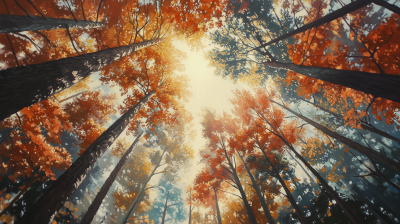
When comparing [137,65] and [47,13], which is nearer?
[137,65]

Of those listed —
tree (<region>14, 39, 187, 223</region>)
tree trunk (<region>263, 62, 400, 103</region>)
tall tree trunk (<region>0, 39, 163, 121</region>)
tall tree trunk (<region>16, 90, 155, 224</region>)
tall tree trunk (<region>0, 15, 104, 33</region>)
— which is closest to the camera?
tall tree trunk (<region>0, 39, 163, 121</region>)

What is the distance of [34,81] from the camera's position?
59.8 inches

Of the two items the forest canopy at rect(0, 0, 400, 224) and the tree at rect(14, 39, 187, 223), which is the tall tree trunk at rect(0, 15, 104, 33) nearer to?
the forest canopy at rect(0, 0, 400, 224)

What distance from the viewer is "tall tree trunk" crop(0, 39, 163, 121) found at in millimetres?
1267

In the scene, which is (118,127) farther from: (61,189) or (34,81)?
(34,81)

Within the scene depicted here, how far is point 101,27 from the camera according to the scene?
7125mm

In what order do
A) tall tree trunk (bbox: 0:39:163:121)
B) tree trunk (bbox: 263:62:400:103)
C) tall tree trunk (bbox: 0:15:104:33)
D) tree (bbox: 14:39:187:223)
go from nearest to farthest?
1. tall tree trunk (bbox: 0:39:163:121)
2. tree trunk (bbox: 263:62:400:103)
3. tree (bbox: 14:39:187:223)
4. tall tree trunk (bbox: 0:15:104:33)

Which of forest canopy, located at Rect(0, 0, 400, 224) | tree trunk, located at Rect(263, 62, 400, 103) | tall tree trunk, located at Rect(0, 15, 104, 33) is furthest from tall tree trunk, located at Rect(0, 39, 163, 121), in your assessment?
tree trunk, located at Rect(263, 62, 400, 103)

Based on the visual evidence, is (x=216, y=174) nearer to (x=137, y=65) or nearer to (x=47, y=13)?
(x=137, y=65)

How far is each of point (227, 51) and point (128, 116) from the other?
8.65m

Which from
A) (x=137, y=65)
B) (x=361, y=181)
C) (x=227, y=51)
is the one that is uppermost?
(x=227, y=51)

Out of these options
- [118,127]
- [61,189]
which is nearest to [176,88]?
[118,127]

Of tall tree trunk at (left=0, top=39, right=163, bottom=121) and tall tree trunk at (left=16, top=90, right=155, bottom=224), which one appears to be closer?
tall tree trunk at (left=0, top=39, right=163, bottom=121)

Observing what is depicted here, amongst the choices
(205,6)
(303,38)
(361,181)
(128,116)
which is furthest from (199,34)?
(361,181)
